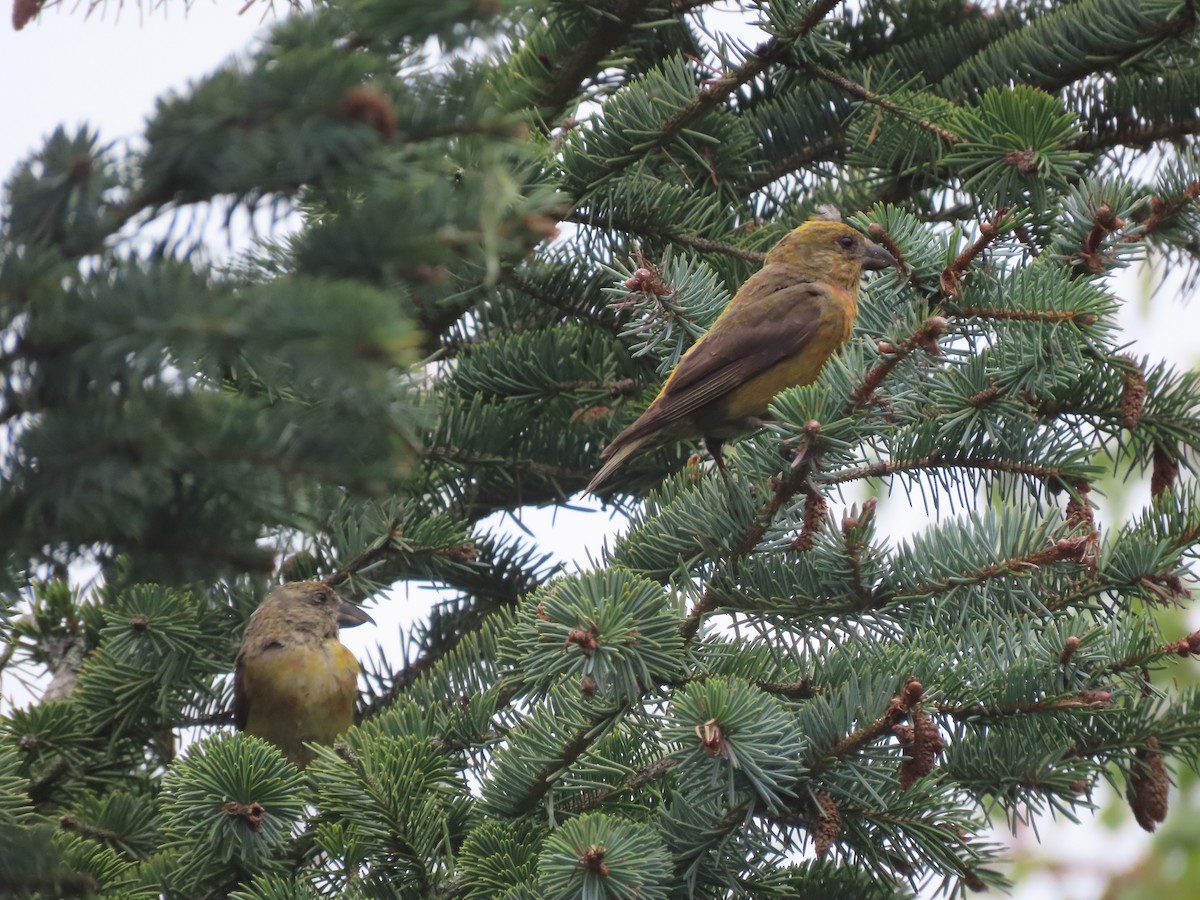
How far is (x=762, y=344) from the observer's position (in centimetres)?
458

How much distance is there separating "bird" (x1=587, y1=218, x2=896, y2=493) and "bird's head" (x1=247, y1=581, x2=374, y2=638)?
43.3 inches

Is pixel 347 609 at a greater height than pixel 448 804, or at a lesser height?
greater

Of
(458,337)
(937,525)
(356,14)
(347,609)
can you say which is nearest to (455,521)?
(458,337)

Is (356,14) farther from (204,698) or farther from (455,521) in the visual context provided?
(204,698)

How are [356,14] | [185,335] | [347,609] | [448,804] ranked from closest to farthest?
[185,335], [356,14], [448,804], [347,609]

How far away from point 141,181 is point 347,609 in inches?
149

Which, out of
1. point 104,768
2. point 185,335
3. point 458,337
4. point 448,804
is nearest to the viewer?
point 185,335

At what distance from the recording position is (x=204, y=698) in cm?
417

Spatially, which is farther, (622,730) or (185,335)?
(622,730)

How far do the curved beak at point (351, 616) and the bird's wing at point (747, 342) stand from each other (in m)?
1.64

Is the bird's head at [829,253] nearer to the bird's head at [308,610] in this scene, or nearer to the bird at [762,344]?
the bird at [762,344]

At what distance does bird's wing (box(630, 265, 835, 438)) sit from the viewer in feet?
13.4

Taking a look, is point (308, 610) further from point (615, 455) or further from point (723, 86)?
point (723, 86)

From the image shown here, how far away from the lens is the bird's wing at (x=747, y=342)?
410 centimetres
